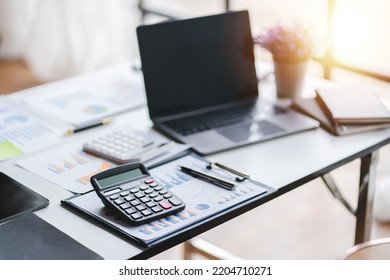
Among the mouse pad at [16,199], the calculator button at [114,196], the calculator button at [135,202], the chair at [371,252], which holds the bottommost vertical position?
the chair at [371,252]

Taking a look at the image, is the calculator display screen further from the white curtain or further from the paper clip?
the white curtain

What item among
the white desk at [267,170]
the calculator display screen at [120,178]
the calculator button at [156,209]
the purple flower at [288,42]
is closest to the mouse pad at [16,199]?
the white desk at [267,170]

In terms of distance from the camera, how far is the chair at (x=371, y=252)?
4.92 feet

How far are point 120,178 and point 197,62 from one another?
54 centimetres

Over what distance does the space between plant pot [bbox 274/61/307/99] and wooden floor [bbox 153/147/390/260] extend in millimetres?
725

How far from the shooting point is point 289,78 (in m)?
1.85

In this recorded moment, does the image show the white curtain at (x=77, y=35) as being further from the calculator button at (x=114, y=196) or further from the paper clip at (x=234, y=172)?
the calculator button at (x=114, y=196)

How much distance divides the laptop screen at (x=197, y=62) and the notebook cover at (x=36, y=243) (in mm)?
565

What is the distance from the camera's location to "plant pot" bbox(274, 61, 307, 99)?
1841mm

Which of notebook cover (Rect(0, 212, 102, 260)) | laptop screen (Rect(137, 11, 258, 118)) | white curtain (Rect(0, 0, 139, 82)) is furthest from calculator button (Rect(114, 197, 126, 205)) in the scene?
white curtain (Rect(0, 0, 139, 82))

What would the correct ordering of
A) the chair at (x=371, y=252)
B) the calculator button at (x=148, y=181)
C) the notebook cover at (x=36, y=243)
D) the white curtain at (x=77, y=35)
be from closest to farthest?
the notebook cover at (x=36, y=243) → the calculator button at (x=148, y=181) → the chair at (x=371, y=252) → the white curtain at (x=77, y=35)

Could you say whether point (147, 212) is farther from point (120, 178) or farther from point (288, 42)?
point (288, 42)
